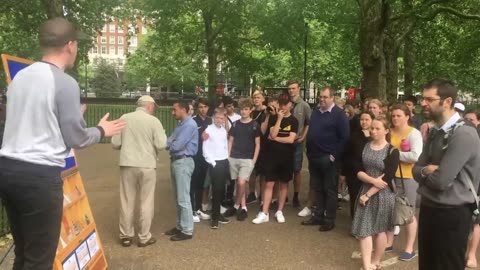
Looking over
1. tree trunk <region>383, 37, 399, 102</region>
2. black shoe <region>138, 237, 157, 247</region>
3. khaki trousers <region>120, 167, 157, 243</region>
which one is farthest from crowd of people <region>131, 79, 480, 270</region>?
tree trunk <region>383, 37, 399, 102</region>

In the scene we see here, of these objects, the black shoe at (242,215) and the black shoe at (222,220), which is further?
the black shoe at (242,215)

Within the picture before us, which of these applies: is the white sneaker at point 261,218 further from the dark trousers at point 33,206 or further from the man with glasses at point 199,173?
the dark trousers at point 33,206

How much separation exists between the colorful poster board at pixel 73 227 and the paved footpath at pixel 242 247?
0.81 meters

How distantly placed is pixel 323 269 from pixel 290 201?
310 centimetres

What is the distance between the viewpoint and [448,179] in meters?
3.12

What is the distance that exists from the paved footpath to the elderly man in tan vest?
0.84 ft

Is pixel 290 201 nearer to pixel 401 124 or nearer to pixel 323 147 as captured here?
pixel 323 147

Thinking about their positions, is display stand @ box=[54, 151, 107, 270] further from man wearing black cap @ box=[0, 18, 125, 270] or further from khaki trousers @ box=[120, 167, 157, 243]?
khaki trousers @ box=[120, 167, 157, 243]

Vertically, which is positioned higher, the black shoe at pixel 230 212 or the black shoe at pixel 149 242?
the black shoe at pixel 230 212

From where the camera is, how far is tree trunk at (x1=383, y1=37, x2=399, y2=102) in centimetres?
1664

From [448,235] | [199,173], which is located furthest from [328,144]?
[448,235]

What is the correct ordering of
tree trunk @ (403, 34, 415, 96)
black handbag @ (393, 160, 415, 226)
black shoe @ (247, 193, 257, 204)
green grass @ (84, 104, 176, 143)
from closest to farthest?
black handbag @ (393, 160, 415, 226) < black shoe @ (247, 193, 257, 204) < green grass @ (84, 104, 176, 143) < tree trunk @ (403, 34, 415, 96)

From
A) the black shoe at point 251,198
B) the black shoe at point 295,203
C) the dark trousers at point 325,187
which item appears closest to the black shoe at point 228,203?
the black shoe at point 251,198

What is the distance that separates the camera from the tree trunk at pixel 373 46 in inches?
462
